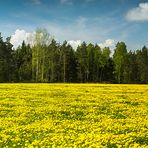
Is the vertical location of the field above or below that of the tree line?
below

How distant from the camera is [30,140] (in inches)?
609

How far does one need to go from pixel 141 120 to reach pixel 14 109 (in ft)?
28.2

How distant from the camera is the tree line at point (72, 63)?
418ft

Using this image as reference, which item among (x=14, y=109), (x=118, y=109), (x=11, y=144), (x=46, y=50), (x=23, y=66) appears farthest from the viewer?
(x=23, y=66)

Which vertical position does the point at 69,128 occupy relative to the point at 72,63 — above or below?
below

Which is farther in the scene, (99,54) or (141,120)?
(99,54)

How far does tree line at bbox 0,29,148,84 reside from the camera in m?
127

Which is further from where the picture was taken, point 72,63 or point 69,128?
point 72,63

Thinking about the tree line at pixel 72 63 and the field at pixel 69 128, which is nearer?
the field at pixel 69 128

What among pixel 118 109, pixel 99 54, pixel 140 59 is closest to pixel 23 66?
pixel 99 54

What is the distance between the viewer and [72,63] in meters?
140

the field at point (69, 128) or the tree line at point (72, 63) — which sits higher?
the tree line at point (72, 63)

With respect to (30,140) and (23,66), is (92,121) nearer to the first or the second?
(30,140)

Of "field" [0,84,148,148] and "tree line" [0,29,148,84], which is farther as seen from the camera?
"tree line" [0,29,148,84]
